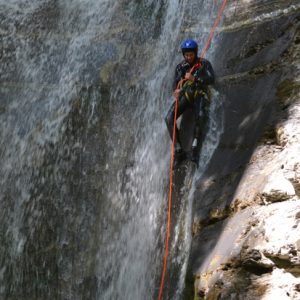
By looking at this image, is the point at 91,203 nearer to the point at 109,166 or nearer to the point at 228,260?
the point at 109,166

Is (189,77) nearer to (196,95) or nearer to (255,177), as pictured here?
(196,95)

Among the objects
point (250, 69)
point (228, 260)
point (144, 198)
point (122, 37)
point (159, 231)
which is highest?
point (122, 37)

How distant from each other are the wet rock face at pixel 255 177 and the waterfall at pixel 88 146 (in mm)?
645

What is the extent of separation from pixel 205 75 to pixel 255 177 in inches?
83.8

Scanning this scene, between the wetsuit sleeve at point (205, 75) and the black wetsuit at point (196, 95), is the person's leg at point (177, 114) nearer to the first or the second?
the black wetsuit at point (196, 95)

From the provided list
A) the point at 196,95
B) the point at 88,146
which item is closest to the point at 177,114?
the point at 196,95

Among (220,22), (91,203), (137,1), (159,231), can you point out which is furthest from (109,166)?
(137,1)

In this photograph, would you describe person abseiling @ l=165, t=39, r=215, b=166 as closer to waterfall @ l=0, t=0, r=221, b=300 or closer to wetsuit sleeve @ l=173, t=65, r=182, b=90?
wetsuit sleeve @ l=173, t=65, r=182, b=90

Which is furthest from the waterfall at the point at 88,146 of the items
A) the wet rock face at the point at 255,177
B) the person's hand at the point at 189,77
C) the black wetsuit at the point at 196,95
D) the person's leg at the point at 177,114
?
the person's hand at the point at 189,77

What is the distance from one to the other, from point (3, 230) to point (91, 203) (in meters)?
1.69

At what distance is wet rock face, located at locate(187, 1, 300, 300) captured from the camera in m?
3.96

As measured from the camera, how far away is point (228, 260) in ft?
14.0

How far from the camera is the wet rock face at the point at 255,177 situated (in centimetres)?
396

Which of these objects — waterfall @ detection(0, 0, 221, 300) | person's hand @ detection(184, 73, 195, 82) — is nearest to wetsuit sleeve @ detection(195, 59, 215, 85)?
person's hand @ detection(184, 73, 195, 82)
